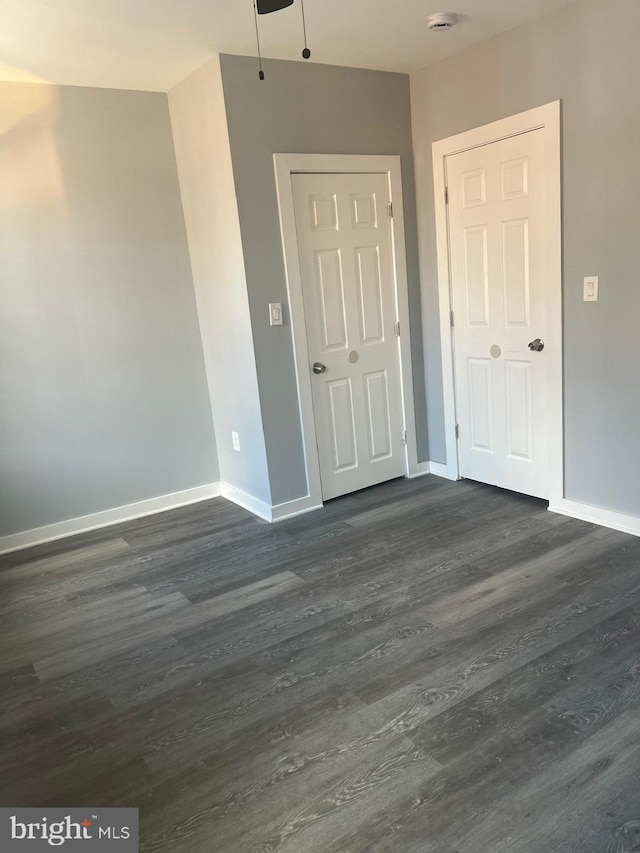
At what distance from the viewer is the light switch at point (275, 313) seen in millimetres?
3646

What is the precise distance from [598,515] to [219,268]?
255cm

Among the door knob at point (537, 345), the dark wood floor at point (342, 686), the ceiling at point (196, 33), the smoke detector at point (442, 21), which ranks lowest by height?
the dark wood floor at point (342, 686)

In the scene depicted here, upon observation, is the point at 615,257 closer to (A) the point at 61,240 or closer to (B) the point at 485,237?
(B) the point at 485,237

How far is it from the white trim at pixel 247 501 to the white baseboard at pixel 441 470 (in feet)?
4.12

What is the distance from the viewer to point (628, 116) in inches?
114

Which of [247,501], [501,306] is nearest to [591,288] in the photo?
[501,306]

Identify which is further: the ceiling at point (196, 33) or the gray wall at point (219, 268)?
the gray wall at point (219, 268)

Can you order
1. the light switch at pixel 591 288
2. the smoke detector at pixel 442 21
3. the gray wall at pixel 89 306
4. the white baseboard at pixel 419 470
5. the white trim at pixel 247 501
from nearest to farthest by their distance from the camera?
the smoke detector at pixel 442 21, the light switch at pixel 591 288, the gray wall at pixel 89 306, the white trim at pixel 247 501, the white baseboard at pixel 419 470

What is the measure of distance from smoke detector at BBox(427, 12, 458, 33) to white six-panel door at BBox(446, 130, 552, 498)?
659mm

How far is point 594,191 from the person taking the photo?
122 inches

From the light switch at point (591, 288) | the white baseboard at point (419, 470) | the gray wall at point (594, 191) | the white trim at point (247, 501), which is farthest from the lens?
the white baseboard at point (419, 470)

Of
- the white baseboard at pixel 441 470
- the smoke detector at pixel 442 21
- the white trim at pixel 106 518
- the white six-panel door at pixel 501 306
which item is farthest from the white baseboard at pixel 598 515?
the smoke detector at pixel 442 21

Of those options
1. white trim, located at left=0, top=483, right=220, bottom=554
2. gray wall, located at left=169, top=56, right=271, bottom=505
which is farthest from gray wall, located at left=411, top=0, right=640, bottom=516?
white trim, located at left=0, top=483, right=220, bottom=554

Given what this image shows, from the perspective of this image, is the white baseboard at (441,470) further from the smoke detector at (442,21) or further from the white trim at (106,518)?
the smoke detector at (442,21)
